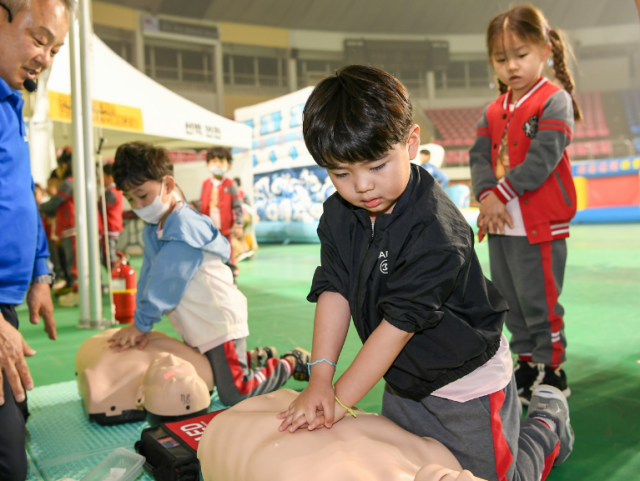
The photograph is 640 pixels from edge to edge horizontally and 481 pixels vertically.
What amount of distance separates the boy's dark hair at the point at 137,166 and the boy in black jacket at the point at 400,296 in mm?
951

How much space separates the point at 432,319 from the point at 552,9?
20517 mm

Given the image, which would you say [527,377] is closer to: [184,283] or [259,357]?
[259,357]

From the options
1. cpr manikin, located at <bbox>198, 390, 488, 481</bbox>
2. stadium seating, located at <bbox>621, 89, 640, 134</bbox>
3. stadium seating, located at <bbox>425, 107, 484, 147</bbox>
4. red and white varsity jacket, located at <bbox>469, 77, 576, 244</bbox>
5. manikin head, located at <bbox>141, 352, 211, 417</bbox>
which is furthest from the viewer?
stadium seating, located at <bbox>425, 107, 484, 147</bbox>

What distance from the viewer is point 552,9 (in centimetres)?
1773

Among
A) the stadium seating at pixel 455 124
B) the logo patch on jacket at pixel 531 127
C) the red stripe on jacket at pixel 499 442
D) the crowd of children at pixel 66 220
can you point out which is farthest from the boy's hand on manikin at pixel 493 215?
the stadium seating at pixel 455 124

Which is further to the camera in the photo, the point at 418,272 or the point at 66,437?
the point at 66,437

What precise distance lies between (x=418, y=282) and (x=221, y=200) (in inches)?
170

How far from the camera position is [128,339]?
67.5 inches

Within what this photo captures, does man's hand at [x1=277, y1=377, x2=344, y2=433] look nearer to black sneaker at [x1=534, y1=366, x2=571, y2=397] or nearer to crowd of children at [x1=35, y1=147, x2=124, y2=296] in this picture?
black sneaker at [x1=534, y1=366, x2=571, y2=397]

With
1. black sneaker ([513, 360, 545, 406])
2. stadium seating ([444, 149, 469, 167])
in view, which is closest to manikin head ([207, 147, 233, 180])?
black sneaker ([513, 360, 545, 406])

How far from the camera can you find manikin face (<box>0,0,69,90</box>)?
1.25 m

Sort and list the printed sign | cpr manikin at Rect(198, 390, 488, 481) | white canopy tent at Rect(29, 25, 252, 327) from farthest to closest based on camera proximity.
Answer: the printed sign
white canopy tent at Rect(29, 25, 252, 327)
cpr manikin at Rect(198, 390, 488, 481)

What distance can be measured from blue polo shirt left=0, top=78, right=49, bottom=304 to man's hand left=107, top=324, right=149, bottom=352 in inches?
15.7

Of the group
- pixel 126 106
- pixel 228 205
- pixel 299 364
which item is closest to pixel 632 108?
pixel 228 205
